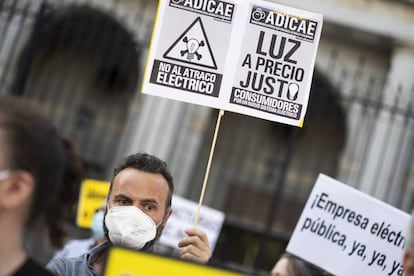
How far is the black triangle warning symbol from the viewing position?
13.7 feet

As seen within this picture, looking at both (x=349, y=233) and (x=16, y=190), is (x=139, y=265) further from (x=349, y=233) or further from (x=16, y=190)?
(x=349, y=233)

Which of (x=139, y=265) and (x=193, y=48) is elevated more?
(x=193, y=48)

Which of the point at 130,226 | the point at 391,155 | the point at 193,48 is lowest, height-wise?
the point at 130,226

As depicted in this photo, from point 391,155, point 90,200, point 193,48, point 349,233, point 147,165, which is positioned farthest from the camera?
point 391,155

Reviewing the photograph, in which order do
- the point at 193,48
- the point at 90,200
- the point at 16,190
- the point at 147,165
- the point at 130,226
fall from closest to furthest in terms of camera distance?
1. the point at 16,190
2. the point at 130,226
3. the point at 147,165
4. the point at 193,48
5. the point at 90,200

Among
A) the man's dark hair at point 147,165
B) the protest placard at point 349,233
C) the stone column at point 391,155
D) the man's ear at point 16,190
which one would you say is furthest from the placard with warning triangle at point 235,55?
the stone column at point 391,155

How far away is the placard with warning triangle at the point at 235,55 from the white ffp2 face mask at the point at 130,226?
2.21 ft

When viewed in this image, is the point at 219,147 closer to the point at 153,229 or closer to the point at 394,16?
the point at 394,16

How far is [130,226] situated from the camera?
3.65 metres

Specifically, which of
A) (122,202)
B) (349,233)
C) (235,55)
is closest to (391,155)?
(349,233)

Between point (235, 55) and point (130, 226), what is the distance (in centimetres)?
95

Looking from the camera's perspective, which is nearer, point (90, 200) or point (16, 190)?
point (16, 190)

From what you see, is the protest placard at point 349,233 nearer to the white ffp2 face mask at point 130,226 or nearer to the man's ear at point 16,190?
the white ffp2 face mask at point 130,226

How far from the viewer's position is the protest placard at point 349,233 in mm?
4855
